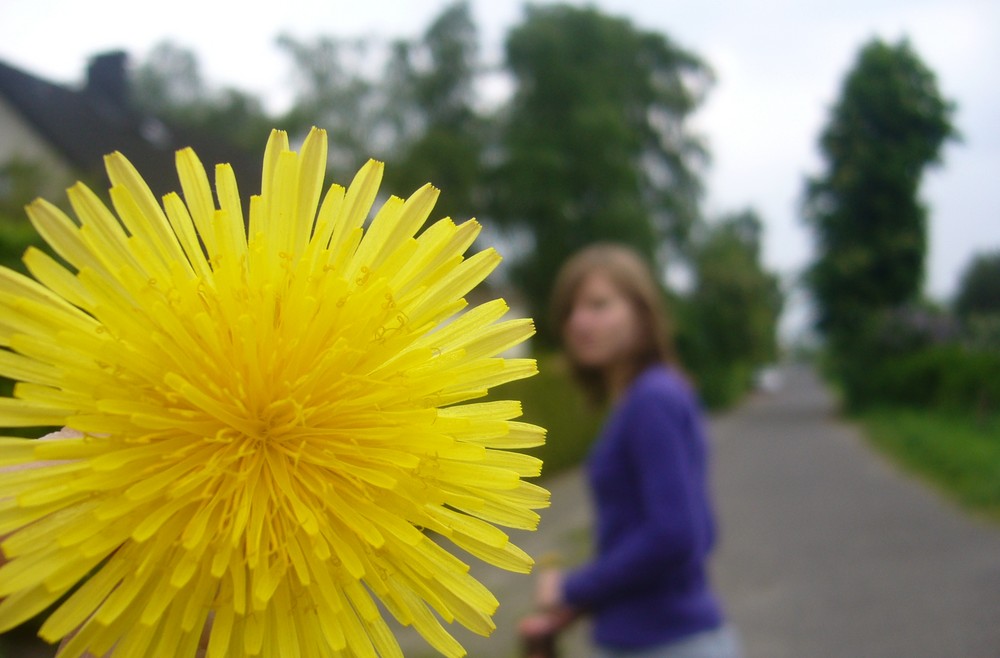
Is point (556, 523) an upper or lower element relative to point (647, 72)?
lower

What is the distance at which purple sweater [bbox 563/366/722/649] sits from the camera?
9.61 feet

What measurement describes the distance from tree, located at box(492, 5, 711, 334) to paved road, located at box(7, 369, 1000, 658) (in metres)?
7.37

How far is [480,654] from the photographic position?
6.59 meters

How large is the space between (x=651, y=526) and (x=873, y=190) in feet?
101

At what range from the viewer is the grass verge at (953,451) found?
13.8 metres

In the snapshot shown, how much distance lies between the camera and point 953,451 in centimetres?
1672

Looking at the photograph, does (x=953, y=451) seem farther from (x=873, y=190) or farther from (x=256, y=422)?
(x=256, y=422)

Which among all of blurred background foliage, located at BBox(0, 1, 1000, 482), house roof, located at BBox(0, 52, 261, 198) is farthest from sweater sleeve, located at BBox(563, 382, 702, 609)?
house roof, located at BBox(0, 52, 261, 198)

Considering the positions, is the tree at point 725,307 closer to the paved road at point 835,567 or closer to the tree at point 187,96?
the paved road at point 835,567

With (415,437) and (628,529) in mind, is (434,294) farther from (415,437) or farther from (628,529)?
(628,529)

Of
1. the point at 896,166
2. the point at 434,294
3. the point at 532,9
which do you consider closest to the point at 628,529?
the point at 434,294

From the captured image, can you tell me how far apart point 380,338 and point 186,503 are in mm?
265

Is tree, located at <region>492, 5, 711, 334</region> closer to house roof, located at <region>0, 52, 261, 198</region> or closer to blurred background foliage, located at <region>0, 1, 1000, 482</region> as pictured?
blurred background foliage, located at <region>0, 1, 1000, 482</region>

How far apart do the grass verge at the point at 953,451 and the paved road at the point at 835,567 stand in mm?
496
